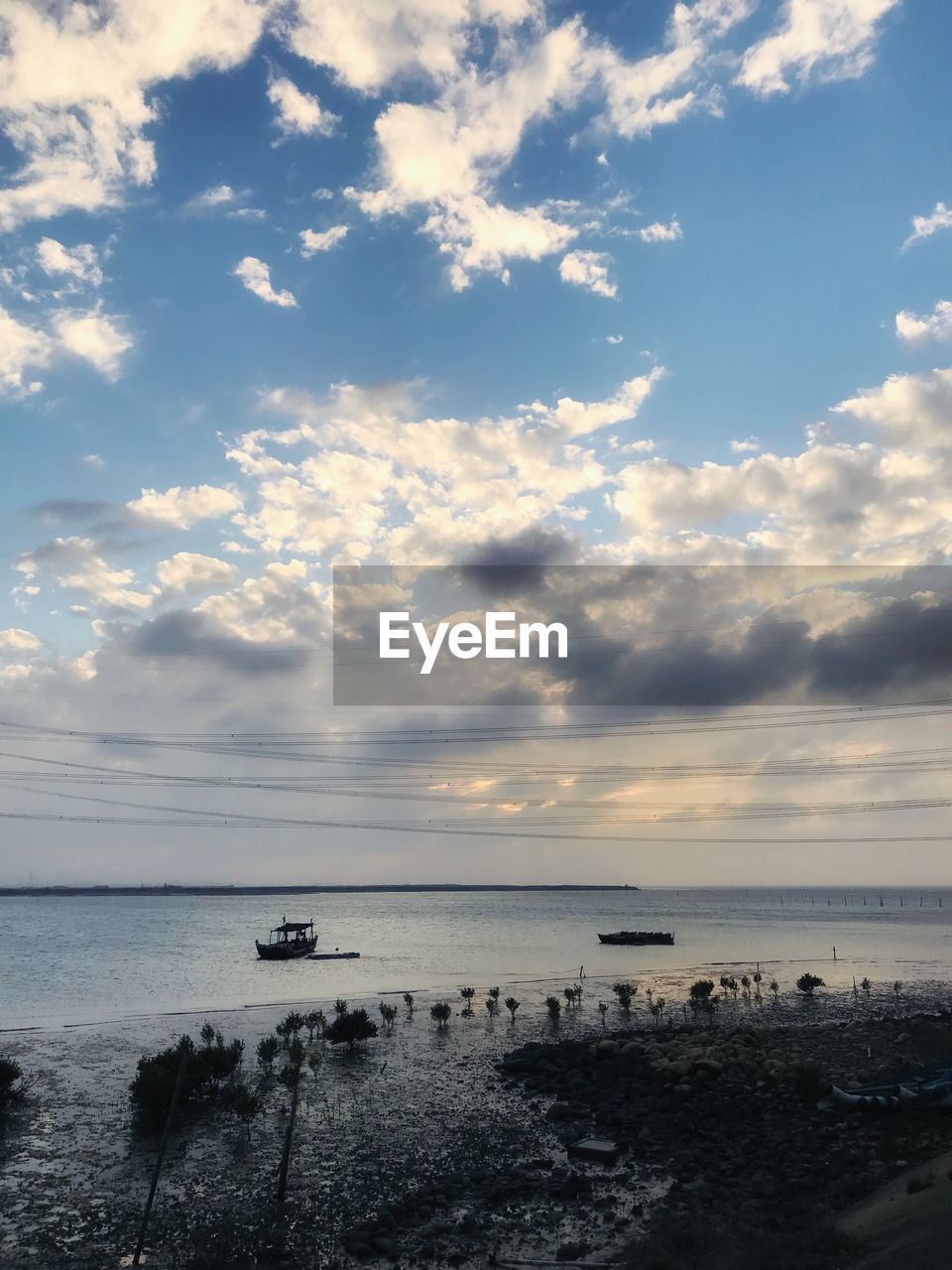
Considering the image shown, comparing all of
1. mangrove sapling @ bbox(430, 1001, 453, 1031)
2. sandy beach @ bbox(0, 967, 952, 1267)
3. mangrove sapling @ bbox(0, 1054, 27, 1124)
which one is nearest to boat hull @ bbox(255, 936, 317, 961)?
mangrove sapling @ bbox(430, 1001, 453, 1031)

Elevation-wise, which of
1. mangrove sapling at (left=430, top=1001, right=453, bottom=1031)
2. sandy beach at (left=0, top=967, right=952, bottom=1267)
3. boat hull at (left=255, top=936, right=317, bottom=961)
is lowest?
boat hull at (left=255, top=936, right=317, bottom=961)

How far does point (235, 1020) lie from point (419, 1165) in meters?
34.9

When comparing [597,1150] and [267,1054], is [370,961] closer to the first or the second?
[267,1054]

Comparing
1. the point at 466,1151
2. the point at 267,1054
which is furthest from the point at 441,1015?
the point at 466,1151

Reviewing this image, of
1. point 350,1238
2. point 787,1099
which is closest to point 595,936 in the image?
point 787,1099

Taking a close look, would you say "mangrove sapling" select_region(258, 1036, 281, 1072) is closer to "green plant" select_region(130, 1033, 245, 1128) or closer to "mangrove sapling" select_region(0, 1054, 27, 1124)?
"green plant" select_region(130, 1033, 245, 1128)

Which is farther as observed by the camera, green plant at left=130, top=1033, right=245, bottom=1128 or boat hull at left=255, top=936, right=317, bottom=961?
boat hull at left=255, top=936, right=317, bottom=961

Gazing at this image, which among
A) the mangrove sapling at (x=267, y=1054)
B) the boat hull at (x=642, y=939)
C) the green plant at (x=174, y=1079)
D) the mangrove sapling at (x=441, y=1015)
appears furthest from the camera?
the boat hull at (x=642, y=939)

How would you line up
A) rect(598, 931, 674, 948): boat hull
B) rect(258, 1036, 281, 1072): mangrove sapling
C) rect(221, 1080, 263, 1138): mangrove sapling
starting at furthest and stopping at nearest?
rect(598, 931, 674, 948): boat hull
rect(258, 1036, 281, 1072): mangrove sapling
rect(221, 1080, 263, 1138): mangrove sapling

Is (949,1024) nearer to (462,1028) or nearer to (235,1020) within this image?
(462,1028)

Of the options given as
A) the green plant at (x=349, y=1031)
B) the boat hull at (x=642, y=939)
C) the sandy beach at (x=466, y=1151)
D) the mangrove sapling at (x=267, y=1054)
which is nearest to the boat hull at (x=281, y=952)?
the boat hull at (x=642, y=939)

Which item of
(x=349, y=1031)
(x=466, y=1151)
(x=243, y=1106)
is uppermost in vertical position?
(x=243, y=1106)

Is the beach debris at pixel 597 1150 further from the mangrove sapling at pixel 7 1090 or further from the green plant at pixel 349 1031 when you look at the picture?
the green plant at pixel 349 1031

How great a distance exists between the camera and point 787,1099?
3075cm
